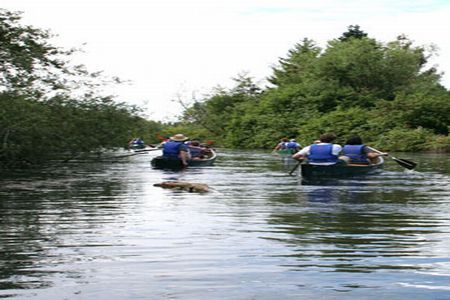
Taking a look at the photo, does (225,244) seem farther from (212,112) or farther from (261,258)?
(212,112)

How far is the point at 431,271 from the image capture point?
7.23 meters

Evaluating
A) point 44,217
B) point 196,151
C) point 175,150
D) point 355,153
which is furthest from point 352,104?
point 44,217

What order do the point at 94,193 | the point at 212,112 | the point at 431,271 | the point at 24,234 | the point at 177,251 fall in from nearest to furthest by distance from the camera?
1. the point at 431,271
2. the point at 177,251
3. the point at 24,234
4. the point at 94,193
5. the point at 212,112

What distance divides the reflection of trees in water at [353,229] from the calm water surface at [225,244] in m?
0.01

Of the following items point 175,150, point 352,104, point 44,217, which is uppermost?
point 352,104

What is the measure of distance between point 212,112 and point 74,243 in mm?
67062

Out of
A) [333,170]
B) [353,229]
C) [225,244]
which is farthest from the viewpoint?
[333,170]

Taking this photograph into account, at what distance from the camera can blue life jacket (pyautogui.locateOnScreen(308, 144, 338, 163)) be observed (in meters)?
20.6

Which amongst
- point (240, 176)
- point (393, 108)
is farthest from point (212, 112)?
point (240, 176)

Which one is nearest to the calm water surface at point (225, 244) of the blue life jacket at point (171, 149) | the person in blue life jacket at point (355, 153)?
the person in blue life jacket at point (355, 153)

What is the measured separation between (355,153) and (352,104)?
34989 mm

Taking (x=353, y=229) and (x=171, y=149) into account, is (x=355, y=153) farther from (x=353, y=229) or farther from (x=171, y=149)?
(x=353, y=229)

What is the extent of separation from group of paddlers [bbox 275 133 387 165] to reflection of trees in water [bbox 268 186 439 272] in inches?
164

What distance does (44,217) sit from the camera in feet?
Answer: 39.8
